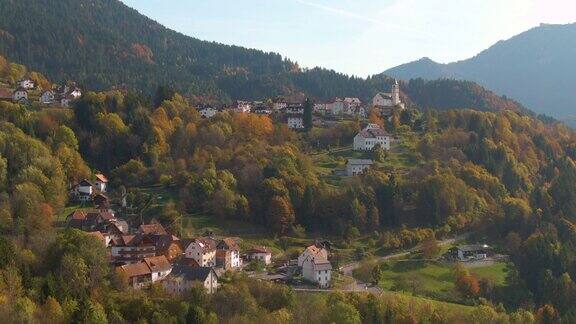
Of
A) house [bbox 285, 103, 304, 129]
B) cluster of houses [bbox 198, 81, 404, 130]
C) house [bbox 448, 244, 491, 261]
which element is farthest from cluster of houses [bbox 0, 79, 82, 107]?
house [bbox 448, 244, 491, 261]

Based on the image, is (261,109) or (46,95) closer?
(46,95)

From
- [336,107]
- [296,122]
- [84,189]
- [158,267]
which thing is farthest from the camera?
[336,107]

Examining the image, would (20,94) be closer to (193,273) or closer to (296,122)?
(296,122)

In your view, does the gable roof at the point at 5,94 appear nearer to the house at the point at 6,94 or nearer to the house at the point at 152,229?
the house at the point at 6,94

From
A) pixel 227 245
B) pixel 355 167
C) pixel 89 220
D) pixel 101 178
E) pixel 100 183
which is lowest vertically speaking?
pixel 227 245

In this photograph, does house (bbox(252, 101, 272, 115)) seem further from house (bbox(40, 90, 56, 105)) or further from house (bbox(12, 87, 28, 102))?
house (bbox(12, 87, 28, 102))

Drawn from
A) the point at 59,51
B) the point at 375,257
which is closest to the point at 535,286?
the point at 375,257

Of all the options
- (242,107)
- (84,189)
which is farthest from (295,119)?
(84,189)

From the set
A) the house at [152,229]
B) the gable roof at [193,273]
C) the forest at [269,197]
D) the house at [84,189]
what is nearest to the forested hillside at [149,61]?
the forest at [269,197]
